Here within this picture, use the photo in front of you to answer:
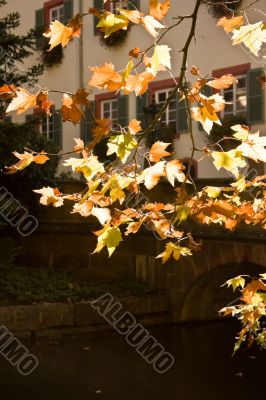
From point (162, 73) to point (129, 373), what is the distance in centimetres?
714

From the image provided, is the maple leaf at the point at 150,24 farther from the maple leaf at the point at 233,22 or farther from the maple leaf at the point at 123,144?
the maple leaf at the point at 233,22

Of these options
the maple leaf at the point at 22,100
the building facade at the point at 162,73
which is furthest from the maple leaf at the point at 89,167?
the building facade at the point at 162,73

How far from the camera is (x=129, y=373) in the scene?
840 cm

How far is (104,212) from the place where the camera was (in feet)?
7.69

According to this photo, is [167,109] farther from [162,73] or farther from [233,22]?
[233,22]

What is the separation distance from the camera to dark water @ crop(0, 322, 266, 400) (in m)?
7.53

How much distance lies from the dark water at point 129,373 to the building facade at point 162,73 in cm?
361

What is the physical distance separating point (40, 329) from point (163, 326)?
7.53 feet

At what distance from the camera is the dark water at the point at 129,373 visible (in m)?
7.53

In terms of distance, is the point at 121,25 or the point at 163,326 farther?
the point at 163,326

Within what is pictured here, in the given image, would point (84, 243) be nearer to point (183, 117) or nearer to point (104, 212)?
point (183, 117)

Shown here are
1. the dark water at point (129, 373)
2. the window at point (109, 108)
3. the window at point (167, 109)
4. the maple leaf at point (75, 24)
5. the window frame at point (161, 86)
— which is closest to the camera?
the maple leaf at point (75, 24)

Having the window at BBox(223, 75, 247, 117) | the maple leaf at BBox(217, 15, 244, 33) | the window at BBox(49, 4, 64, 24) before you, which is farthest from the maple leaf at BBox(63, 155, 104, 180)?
the window at BBox(49, 4, 64, 24)

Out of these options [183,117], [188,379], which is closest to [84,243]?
[183,117]
